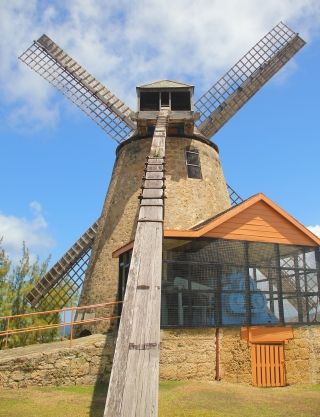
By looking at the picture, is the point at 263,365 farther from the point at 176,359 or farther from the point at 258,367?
the point at 176,359

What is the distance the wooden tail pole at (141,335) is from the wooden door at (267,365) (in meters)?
5.78

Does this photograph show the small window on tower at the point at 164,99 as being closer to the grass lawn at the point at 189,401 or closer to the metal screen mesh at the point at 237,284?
the metal screen mesh at the point at 237,284

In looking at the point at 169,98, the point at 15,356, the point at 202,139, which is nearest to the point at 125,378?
the point at 15,356

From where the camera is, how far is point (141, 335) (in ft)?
16.1

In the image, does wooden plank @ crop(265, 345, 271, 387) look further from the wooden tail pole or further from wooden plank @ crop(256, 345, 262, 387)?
the wooden tail pole

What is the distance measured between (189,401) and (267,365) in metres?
3.75

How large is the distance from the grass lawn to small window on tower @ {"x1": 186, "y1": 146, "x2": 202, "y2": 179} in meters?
8.79

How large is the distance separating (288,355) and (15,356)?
25.1ft

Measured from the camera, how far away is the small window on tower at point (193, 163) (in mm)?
16828

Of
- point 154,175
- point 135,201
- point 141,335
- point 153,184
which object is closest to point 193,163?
point 135,201

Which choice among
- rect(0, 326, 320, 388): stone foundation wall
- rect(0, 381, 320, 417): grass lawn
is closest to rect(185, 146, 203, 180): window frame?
rect(0, 326, 320, 388): stone foundation wall

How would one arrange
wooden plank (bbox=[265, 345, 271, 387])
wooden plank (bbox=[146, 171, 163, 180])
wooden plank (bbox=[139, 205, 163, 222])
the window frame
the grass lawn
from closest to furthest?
the grass lawn → wooden plank (bbox=[139, 205, 163, 222]) → wooden plank (bbox=[146, 171, 163, 180]) → wooden plank (bbox=[265, 345, 271, 387]) → the window frame

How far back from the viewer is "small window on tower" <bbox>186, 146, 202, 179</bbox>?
16828 millimetres

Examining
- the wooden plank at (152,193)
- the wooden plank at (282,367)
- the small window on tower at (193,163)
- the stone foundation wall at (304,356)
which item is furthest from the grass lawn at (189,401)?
the small window on tower at (193,163)
